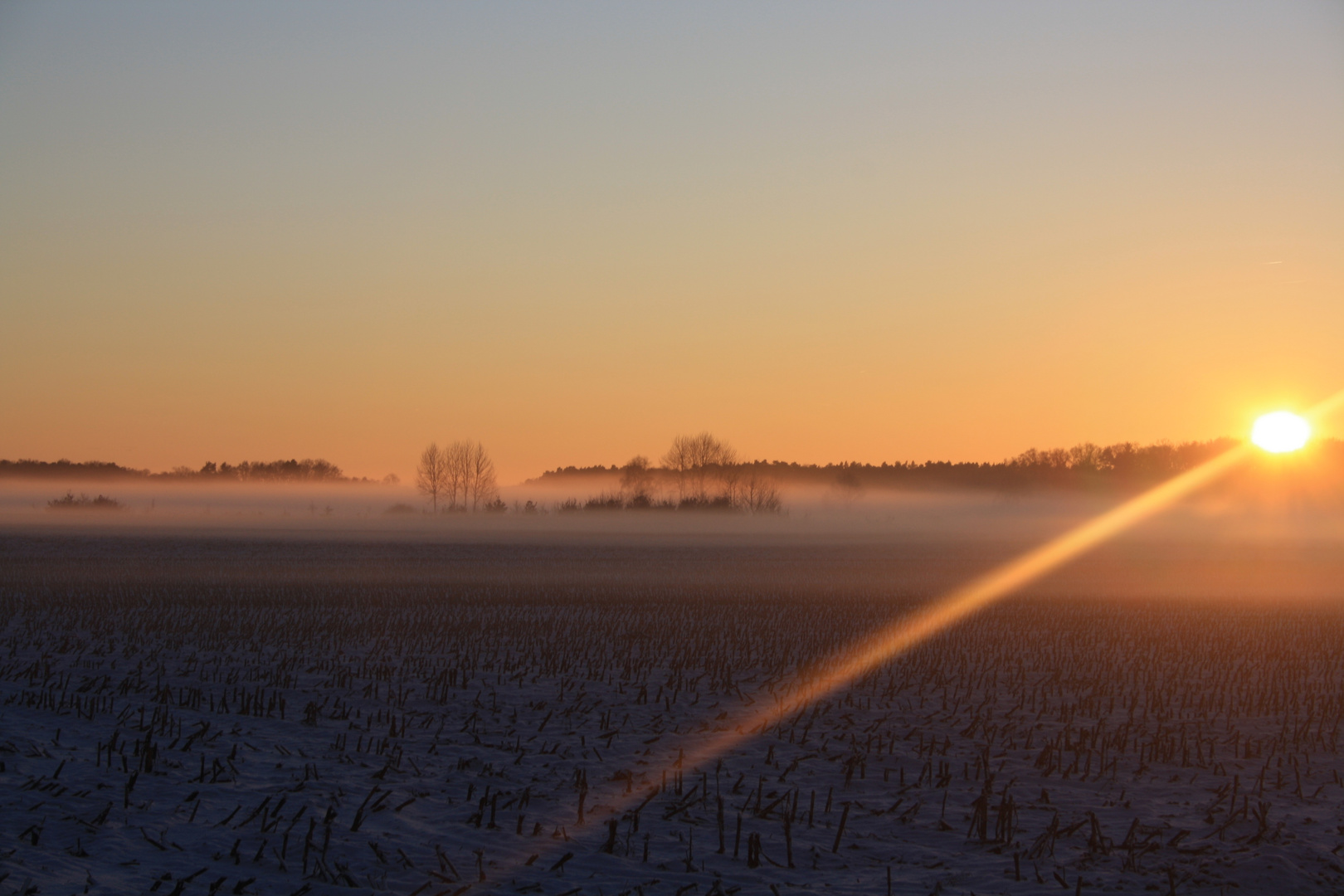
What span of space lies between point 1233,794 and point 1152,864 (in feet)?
6.26

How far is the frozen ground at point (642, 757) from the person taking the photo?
7688 millimetres

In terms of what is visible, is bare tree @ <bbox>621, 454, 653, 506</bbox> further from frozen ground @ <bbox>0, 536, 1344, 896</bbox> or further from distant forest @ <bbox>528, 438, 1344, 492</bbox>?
frozen ground @ <bbox>0, 536, 1344, 896</bbox>

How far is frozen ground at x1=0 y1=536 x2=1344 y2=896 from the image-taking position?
7688 mm

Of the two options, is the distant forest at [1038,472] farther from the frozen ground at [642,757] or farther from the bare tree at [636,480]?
the frozen ground at [642,757]

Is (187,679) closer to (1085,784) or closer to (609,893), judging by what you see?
(609,893)

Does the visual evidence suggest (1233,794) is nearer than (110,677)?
Yes

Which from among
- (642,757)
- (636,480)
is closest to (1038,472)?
(636,480)

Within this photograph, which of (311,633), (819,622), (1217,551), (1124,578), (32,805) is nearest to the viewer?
(32,805)

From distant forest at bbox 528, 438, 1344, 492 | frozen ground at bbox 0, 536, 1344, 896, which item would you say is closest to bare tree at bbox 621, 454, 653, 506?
distant forest at bbox 528, 438, 1344, 492

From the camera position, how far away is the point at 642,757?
1110 centimetres

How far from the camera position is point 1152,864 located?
26.3 ft

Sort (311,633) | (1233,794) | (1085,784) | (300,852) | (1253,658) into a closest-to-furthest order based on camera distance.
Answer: (300,852), (1233,794), (1085,784), (1253,658), (311,633)

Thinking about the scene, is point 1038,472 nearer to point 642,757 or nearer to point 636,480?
point 636,480

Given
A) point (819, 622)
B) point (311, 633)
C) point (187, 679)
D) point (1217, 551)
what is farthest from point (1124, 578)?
point (187, 679)
